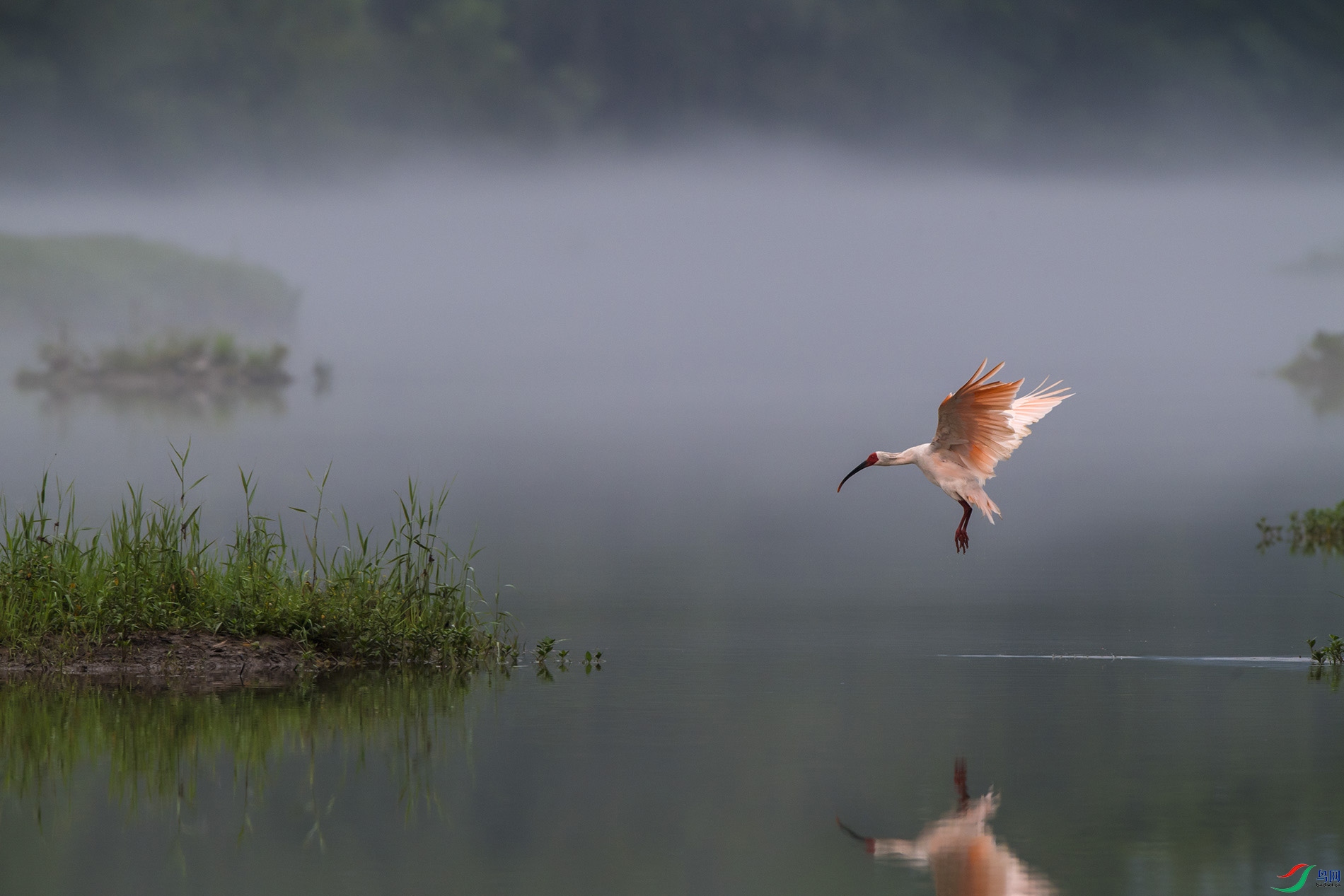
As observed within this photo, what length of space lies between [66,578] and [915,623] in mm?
6290

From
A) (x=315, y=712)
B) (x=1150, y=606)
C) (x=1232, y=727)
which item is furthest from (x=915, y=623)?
(x=315, y=712)

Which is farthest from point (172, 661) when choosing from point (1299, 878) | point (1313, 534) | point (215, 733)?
point (1313, 534)

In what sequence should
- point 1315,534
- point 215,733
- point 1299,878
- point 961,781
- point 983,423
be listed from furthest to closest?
point 1315,534 < point 983,423 < point 215,733 < point 961,781 < point 1299,878

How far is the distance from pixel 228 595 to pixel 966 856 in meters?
5.56

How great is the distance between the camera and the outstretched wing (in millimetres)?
9969

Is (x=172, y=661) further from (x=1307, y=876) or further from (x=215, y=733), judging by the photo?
(x=1307, y=876)

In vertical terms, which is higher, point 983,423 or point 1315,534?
point 983,423

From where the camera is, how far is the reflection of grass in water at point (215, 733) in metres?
7.78

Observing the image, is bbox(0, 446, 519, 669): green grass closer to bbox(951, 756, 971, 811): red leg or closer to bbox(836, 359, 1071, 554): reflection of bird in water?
bbox(836, 359, 1071, 554): reflection of bird in water

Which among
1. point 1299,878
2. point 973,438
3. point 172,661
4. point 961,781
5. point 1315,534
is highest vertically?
point 973,438

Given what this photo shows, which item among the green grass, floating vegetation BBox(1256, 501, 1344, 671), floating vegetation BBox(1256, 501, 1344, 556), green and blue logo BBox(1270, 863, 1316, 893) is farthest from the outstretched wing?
floating vegetation BBox(1256, 501, 1344, 556)

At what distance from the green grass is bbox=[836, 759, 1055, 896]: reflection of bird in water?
4.12 m

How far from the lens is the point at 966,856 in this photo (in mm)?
6492

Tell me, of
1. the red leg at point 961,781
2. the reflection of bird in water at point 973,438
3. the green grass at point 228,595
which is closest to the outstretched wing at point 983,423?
the reflection of bird in water at point 973,438
